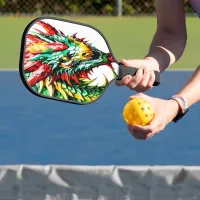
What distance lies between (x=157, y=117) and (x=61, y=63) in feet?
0.90

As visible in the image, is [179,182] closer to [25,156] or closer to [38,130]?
[25,156]

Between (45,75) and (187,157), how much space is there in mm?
2672

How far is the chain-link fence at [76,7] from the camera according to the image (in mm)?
10648

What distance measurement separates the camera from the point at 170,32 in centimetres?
217

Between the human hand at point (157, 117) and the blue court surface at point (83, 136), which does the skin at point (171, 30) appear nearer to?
the human hand at point (157, 117)

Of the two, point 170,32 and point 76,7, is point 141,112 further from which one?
point 76,7

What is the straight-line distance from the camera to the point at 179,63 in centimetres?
715

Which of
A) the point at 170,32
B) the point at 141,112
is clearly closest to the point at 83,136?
the point at 170,32

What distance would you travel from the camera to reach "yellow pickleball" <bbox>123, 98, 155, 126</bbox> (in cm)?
183

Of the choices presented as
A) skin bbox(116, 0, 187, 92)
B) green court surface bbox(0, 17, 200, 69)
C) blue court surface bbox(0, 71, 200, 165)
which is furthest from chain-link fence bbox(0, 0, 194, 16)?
skin bbox(116, 0, 187, 92)

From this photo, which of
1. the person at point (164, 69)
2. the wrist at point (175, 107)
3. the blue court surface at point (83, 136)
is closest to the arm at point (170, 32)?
the person at point (164, 69)

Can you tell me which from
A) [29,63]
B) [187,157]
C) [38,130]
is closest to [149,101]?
[29,63]

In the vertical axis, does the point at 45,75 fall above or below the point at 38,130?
above

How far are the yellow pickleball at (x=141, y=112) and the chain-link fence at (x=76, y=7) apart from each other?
28.8 feet
